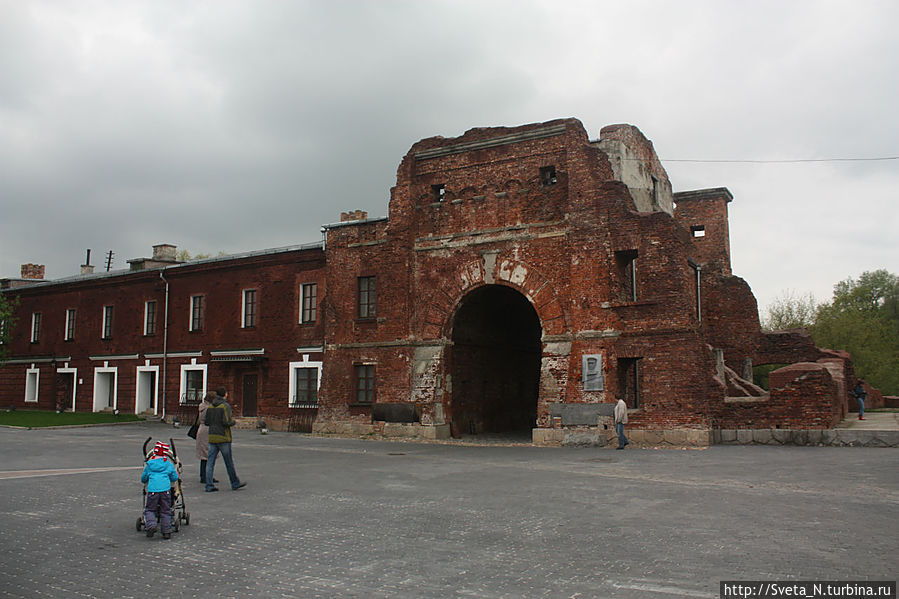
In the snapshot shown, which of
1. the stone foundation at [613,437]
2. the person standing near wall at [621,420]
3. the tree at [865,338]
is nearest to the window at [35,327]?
the stone foundation at [613,437]

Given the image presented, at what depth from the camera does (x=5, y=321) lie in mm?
38344

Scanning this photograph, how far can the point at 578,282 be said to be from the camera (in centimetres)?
2139

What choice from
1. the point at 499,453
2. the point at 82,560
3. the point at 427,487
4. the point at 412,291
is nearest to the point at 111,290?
the point at 412,291

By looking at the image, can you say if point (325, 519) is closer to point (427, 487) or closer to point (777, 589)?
point (427, 487)

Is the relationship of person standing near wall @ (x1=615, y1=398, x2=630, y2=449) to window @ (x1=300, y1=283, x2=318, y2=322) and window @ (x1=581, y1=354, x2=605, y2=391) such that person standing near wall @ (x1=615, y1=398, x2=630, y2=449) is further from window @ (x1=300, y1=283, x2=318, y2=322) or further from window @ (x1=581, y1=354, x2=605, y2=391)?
window @ (x1=300, y1=283, x2=318, y2=322)

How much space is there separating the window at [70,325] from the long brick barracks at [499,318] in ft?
16.6

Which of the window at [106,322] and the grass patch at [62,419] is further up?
the window at [106,322]

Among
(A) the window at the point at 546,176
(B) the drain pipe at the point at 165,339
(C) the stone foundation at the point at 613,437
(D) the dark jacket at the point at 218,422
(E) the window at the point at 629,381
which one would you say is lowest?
(C) the stone foundation at the point at 613,437

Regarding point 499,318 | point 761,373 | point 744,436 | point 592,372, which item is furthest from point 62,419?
point 761,373

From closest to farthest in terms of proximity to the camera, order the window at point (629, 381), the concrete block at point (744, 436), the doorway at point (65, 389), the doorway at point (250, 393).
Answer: the concrete block at point (744, 436) < the window at point (629, 381) < the doorway at point (250, 393) < the doorway at point (65, 389)

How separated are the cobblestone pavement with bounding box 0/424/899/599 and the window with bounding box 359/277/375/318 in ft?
33.0

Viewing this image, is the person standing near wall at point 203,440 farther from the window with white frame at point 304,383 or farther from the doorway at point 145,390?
the doorway at point 145,390

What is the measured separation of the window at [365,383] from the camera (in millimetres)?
25141

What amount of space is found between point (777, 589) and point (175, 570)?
5.58m
